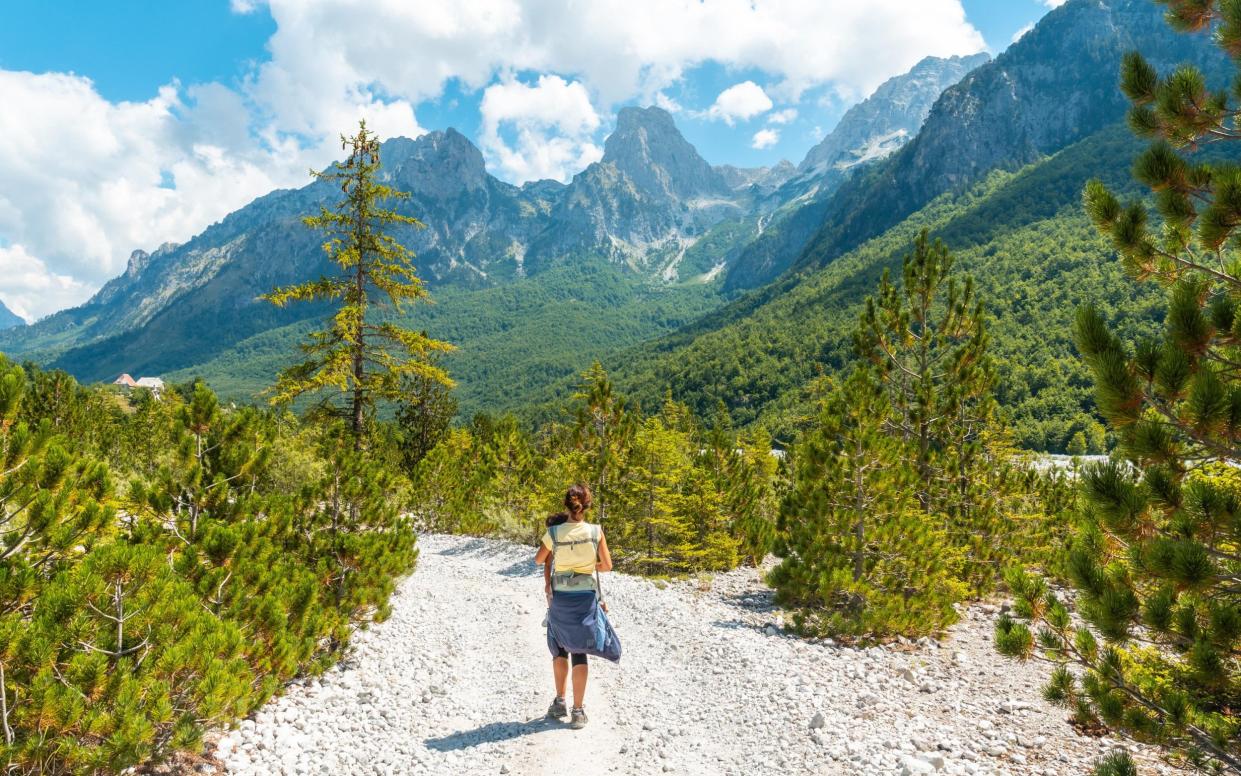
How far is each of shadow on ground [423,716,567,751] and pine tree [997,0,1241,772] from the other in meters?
4.16

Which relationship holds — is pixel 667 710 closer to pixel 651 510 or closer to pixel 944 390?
pixel 651 510

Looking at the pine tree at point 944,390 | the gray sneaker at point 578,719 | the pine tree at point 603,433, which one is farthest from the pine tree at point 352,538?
the pine tree at point 944,390

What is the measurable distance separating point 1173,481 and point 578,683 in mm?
4946

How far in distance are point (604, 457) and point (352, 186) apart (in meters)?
10.4

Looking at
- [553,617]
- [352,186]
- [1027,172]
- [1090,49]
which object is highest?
[1090,49]

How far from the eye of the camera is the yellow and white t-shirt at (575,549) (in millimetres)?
5582

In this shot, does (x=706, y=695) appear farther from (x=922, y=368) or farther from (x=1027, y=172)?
(x=1027, y=172)

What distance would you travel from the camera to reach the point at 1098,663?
4.07 meters

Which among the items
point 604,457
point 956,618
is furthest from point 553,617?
point 604,457

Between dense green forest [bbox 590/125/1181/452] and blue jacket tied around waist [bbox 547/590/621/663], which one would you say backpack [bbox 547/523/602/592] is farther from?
dense green forest [bbox 590/125/1181/452]

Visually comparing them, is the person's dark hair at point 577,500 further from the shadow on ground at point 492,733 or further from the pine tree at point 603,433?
the pine tree at point 603,433

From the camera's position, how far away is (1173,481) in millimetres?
3484

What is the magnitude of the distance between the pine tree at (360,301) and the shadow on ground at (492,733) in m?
10.6

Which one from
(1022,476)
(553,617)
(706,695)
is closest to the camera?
(553,617)
